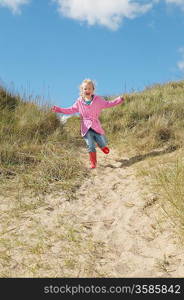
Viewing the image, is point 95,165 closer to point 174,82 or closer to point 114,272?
point 114,272

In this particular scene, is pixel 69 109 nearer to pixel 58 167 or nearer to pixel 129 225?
pixel 58 167

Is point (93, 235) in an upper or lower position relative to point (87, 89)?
lower

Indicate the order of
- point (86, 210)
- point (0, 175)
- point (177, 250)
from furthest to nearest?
point (0, 175)
point (86, 210)
point (177, 250)

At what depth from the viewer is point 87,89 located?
6.41m

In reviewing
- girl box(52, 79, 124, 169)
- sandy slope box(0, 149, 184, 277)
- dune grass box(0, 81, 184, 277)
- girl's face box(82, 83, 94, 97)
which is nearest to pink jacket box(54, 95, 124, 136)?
girl box(52, 79, 124, 169)

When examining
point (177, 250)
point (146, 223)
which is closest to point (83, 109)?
point (146, 223)

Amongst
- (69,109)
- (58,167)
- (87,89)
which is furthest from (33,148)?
(87,89)

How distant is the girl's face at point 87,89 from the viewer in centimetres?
641

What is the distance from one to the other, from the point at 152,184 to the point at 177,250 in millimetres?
1432

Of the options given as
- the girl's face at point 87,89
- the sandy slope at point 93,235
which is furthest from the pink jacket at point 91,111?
the sandy slope at point 93,235

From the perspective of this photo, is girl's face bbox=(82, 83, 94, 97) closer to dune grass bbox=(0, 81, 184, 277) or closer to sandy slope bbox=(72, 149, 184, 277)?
dune grass bbox=(0, 81, 184, 277)

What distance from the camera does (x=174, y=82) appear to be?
39.9 feet

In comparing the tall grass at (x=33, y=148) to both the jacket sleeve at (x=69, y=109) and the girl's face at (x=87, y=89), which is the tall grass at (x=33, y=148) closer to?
the jacket sleeve at (x=69, y=109)

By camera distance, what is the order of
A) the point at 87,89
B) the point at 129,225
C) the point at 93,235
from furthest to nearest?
the point at 87,89 < the point at 129,225 < the point at 93,235
